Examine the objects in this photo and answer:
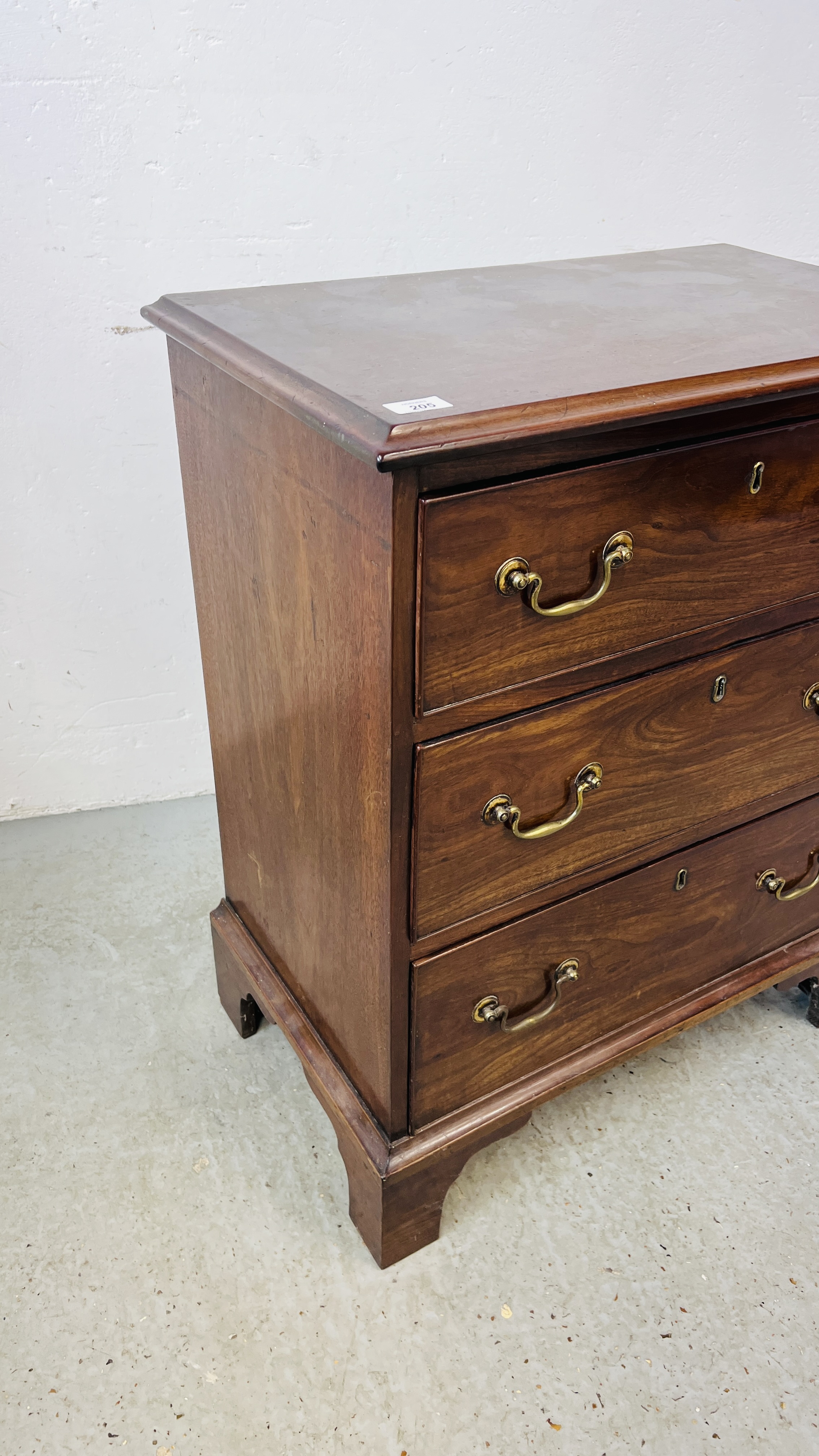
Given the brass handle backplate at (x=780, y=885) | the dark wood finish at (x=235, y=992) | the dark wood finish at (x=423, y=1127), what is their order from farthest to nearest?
1. the dark wood finish at (x=235, y=992)
2. the brass handle backplate at (x=780, y=885)
3. the dark wood finish at (x=423, y=1127)

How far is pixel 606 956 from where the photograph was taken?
1.33 m

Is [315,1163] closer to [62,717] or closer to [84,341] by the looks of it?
[62,717]

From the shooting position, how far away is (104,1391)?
118 centimetres

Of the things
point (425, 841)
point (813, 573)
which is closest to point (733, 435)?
point (813, 573)

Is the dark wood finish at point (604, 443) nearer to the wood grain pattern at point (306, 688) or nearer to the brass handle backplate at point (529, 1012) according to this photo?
the wood grain pattern at point (306, 688)

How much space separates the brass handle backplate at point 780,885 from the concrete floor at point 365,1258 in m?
0.28

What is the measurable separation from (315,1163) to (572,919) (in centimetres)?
50

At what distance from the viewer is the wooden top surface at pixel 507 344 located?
89 centimetres

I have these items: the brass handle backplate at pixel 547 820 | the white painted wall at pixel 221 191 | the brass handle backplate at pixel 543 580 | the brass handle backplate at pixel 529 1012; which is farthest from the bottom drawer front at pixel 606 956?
the white painted wall at pixel 221 191

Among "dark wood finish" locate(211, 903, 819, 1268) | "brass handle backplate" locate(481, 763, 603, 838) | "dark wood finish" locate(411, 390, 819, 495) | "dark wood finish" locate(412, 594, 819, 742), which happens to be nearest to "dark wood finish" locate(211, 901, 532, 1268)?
"dark wood finish" locate(211, 903, 819, 1268)

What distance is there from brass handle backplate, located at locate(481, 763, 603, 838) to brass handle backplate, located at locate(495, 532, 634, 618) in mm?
193

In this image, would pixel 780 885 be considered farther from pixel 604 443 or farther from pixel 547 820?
pixel 604 443

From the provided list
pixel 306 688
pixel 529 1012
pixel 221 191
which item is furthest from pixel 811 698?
pixel 221 191

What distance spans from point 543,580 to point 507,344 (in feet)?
0.85
